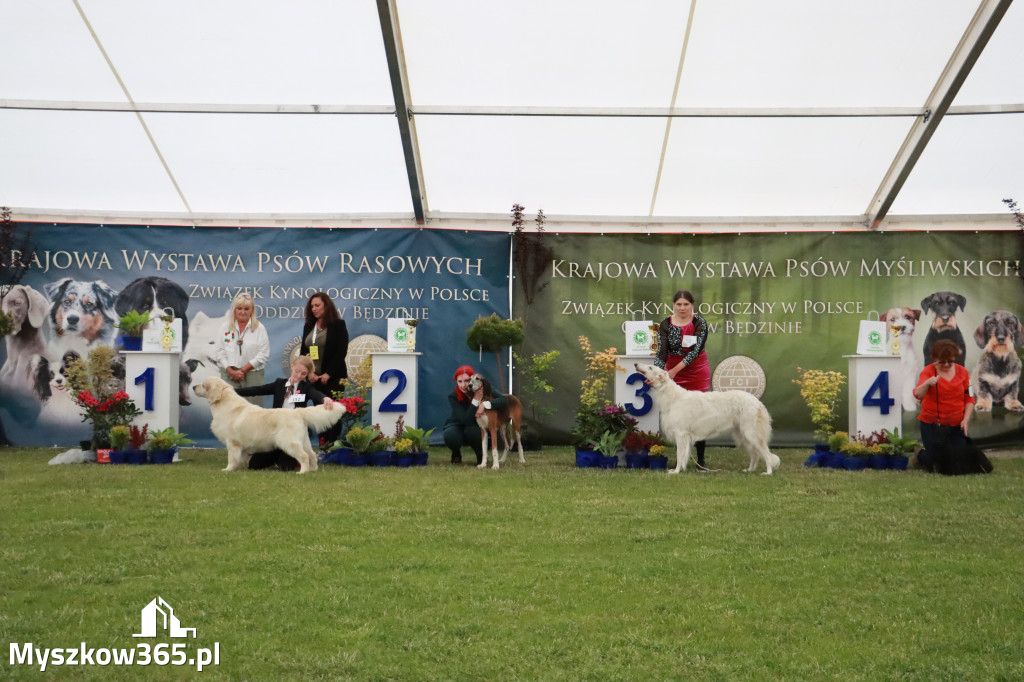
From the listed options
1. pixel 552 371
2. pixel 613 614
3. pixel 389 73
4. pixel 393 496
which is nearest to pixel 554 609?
pixel 613 614

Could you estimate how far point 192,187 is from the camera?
422 inches

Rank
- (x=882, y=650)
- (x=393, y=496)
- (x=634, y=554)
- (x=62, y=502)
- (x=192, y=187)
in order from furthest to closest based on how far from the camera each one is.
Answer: (x=192, y=187) → (x=393, y=496) → (x=62, y=502) → (x=634, y=554) → (x=882, y=650)

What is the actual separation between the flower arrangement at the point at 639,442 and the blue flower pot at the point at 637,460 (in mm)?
39

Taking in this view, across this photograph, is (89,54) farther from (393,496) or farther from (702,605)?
(702,605)

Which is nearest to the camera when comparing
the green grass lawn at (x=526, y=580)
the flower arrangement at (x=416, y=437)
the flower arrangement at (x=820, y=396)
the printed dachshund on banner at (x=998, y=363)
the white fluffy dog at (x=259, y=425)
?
the green grass lawn at (x=526, y=580)

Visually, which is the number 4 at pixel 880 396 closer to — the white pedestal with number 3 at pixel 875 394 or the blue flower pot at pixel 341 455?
the white pedestal with number 3 at pixel 875 394

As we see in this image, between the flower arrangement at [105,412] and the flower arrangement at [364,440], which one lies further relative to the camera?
the flower arrangement at [105,412]

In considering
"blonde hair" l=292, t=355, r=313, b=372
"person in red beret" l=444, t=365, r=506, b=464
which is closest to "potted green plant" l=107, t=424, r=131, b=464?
"blonde hair" l=292, t=355, r=313, b=372

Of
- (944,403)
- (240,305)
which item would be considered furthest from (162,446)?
(944,403)

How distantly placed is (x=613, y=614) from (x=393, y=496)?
9.90 feet

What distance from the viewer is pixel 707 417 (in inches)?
309

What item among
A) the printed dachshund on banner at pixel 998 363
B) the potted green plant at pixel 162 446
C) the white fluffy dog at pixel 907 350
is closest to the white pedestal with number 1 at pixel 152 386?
the potted green plant at pixel 162 446

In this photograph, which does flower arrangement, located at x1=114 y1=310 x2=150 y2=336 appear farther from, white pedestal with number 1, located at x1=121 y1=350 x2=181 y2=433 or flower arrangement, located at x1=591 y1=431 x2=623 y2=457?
flower arrangement, located at x1=591 y1=431 x2=623 y2=457

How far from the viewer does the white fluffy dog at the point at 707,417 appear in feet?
25.8
